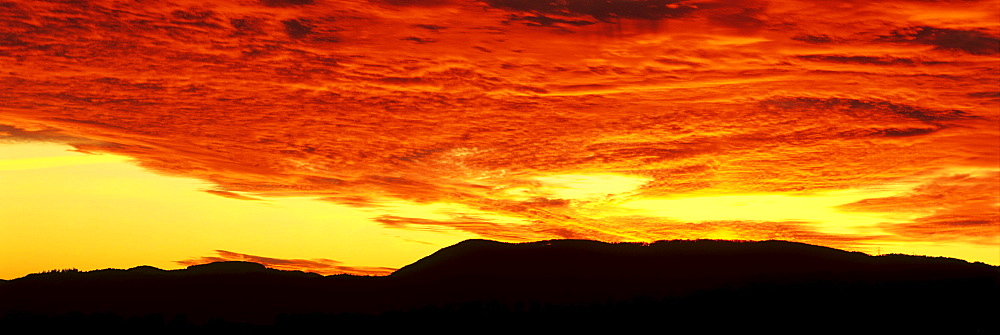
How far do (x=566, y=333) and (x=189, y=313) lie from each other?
16.3m

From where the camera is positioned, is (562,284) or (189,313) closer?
(189,313)

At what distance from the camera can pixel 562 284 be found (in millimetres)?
37844

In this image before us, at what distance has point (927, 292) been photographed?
92.8 feet

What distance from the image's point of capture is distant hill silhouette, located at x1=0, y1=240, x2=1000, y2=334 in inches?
1054

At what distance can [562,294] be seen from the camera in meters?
33.8

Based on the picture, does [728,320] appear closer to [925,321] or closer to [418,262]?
[925,321]

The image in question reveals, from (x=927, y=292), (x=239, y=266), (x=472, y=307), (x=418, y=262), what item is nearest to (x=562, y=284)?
(x=472, y=307)

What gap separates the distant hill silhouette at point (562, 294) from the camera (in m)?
26.8

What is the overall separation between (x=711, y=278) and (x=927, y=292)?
27.6 feet

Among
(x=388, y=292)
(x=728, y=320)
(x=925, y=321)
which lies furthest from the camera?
(x=388, y=292)

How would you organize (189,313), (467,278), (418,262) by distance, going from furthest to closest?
(418,262) < (467,278) < (189,313)

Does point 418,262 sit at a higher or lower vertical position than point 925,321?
higher

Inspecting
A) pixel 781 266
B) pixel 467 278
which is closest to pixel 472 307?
pixel 467 278

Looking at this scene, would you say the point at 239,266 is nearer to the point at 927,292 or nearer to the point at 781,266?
the point at 781,266
